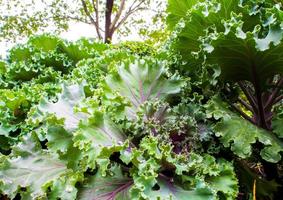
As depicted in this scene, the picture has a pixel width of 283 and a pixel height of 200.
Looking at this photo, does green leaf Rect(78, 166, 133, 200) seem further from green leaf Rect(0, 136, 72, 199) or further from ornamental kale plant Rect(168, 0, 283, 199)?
ornamental kale plant Rect(168, 0, 283, 199)

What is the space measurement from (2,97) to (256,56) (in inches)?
91.9

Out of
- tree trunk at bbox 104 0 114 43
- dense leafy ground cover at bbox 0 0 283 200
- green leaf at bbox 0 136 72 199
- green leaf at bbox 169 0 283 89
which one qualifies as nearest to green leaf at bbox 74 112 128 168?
dense leafy ground cover at bbox 0 0 283 200

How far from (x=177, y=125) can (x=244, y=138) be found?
0.43 metres

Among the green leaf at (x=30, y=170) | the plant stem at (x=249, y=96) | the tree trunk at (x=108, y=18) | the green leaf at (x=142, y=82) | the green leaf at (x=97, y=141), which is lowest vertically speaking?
the green leaf at (x=30, y=170)

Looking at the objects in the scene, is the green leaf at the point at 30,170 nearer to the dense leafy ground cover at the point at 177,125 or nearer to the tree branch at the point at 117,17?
the dense leafy ground cover at the point at 177,125

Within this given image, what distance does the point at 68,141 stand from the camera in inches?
96.2

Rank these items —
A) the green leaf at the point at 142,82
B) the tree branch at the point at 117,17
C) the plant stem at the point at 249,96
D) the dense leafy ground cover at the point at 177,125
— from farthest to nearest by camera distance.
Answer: the tree branch at the point at 117,17, the plant stem at the point at 249,96, the green leaf at the point at 142,82, the dense leafy ground cover at the point at 177,125

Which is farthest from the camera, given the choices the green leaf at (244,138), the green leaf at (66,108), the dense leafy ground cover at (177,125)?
the green leaf at (66,108)

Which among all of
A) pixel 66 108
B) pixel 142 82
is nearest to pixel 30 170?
pixel 66 108

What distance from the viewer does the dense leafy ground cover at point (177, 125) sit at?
7.40 feet

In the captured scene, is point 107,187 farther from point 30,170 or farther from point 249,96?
point 249,96

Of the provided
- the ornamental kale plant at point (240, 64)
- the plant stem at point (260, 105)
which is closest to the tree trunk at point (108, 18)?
the ornamental kale plant at point (240, 64)

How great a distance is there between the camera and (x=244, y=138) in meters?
2.40

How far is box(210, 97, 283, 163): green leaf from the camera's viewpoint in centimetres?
237
